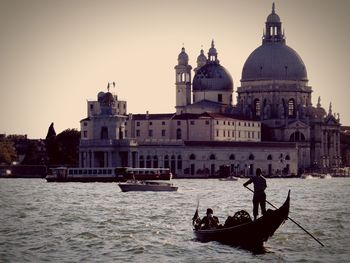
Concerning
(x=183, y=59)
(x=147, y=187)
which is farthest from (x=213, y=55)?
(x=147, y=187)

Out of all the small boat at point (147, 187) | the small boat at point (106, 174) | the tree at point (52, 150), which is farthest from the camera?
the tree at point (52, 150)

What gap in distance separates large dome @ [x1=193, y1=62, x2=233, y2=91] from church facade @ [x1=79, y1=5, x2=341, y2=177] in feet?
0.46

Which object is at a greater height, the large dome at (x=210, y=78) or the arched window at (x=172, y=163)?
the large dome at (x=210, y=78)

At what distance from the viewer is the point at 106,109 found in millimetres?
159375

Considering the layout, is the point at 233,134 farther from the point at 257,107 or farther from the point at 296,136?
the point at 257,107

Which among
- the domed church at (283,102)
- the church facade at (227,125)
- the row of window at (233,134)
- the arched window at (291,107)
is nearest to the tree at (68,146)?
the church facade at (227,125)

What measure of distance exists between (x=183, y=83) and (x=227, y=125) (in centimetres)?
1855

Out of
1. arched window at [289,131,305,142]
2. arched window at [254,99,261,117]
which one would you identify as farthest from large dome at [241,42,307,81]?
arched window at [289,131,305,142]

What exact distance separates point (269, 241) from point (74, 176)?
297 feet

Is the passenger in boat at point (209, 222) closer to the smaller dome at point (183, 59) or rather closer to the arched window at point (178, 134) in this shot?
the arched window at point (178, 134)

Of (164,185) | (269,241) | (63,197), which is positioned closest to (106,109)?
(164,185)

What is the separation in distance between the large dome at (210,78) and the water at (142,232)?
3994 inches

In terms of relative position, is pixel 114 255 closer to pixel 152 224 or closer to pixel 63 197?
pixel 152 224

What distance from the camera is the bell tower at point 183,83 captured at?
190 metres
